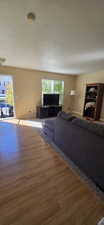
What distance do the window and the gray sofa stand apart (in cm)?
362

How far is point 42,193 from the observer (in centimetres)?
143

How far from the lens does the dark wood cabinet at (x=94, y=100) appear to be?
4.80 meters

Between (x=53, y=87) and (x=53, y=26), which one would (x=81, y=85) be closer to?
(x=53, y=87)

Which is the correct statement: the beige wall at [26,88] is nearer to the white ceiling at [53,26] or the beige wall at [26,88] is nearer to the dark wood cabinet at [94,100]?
the white ceiling at [53,26]

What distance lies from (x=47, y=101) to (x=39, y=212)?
4602mm

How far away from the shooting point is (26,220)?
1.12 metres

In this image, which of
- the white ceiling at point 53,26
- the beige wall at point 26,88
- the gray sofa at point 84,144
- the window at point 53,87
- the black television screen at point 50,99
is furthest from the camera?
the window at point 53,87

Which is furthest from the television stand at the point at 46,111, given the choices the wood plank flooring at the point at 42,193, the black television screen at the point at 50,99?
the wood plank flooring at the point at 42,193

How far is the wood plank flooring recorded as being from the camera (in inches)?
45.4

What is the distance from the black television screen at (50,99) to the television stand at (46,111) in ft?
0.78

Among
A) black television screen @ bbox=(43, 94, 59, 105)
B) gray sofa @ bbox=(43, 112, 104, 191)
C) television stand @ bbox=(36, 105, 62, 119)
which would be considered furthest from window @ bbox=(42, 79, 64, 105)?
gray sofa @ bbox=(43, 112, 104, 191)

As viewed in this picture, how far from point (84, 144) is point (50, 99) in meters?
4.05

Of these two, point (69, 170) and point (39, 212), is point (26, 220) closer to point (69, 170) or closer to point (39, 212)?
point (39, 212)

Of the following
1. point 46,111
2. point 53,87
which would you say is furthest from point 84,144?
point 53,87
